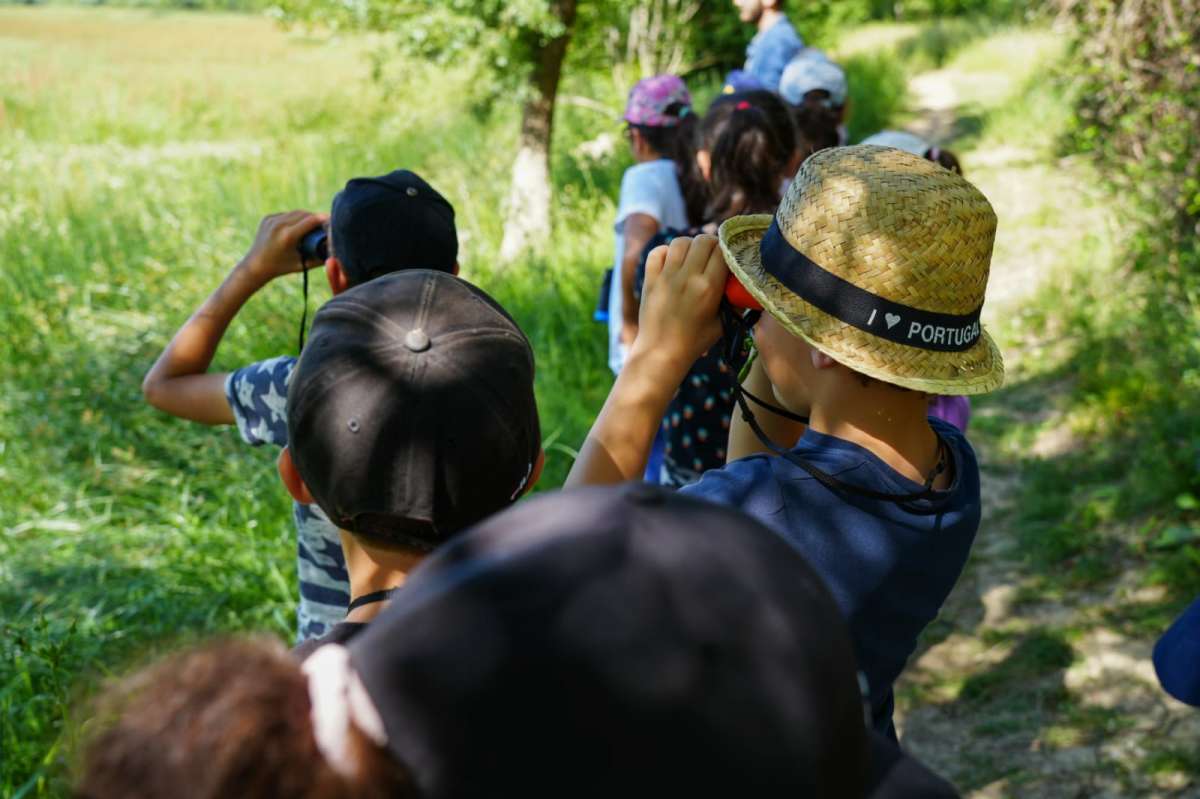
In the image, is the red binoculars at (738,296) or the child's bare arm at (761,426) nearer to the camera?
the red binoculars at (738,296)

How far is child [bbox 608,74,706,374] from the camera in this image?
3.54 metres

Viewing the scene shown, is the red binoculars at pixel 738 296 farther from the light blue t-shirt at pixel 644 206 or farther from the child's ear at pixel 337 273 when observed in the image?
the light blue t-shirt at pixel 644 206

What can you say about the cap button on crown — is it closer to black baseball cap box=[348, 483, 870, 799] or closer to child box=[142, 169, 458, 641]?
black baseball cap box=[348, 483, 870, 799]

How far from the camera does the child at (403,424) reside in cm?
135

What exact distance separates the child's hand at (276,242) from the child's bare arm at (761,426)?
1048mm

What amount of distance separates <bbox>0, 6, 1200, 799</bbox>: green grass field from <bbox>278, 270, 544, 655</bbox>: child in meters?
0.28

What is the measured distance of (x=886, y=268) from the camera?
5.08 ft

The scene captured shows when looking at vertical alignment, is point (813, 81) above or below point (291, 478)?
below

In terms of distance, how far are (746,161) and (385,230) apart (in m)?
1.45

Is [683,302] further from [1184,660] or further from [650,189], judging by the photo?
[650,189]

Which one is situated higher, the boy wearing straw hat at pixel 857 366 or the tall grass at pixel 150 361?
the boy wearing straw hat at pixel 857 366

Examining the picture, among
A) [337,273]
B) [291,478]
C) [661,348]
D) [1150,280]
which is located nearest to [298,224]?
[337,273]

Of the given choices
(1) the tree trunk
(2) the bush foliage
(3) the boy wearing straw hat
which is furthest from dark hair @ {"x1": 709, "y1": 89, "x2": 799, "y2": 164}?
(1) the tree trunk

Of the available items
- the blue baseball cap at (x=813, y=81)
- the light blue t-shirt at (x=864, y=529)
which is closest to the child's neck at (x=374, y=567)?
the light blue t-shirt at (x=864, y=529)
